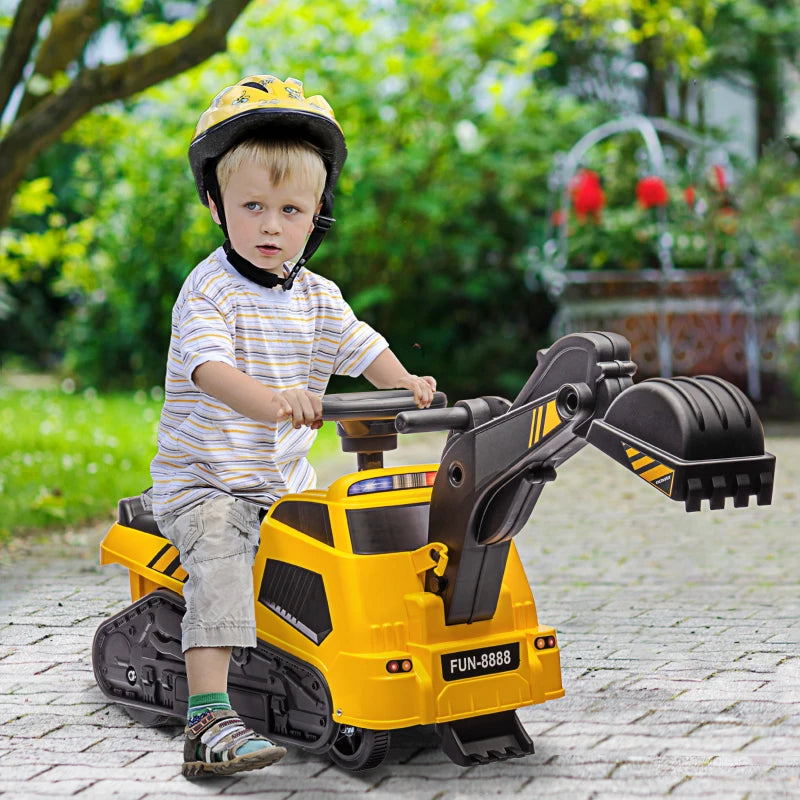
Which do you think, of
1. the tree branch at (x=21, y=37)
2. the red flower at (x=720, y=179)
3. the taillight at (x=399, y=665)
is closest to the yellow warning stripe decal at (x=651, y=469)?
the taillight at (x=399, y=665)

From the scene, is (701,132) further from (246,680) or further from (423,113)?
(246,680)

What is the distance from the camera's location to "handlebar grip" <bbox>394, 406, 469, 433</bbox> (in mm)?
2994

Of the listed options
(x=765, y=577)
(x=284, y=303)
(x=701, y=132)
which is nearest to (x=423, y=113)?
(x=701, y=132)

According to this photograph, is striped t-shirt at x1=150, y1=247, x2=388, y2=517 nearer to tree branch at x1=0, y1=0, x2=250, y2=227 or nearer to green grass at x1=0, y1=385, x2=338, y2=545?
green grass at x1=0, y1=385, x2=338, y2=545

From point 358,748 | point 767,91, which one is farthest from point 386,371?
point 767,91

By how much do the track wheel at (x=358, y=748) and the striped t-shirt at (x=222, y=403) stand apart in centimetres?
64

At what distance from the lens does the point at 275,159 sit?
10.9ft

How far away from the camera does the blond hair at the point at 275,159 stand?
130 inches

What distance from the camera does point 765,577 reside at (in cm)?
562

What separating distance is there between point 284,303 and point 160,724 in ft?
3.93

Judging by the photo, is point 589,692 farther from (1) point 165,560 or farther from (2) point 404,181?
(2) point 404,181

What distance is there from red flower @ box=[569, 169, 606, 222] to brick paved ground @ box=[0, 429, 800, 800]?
6.20 meters

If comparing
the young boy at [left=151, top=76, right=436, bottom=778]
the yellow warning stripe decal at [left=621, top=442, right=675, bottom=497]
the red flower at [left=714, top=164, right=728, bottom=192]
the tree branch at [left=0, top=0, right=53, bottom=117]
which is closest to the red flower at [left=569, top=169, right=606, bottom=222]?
the red flower at [left=714, top=164, right=728, bottom=192]

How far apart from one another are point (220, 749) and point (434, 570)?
2.12 ft
